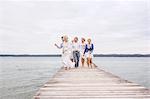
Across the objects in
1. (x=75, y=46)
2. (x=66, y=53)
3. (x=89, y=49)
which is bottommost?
(x=66, y=53)

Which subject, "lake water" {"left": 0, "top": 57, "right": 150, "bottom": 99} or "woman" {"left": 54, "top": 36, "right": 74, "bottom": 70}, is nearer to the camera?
"woman" {"left": 54, "top": 36, "right": 74, "bottom": 70}

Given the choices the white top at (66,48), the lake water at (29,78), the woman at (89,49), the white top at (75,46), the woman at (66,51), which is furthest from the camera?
the lake water at (29,78)

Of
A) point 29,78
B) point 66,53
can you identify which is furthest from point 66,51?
point 29,78

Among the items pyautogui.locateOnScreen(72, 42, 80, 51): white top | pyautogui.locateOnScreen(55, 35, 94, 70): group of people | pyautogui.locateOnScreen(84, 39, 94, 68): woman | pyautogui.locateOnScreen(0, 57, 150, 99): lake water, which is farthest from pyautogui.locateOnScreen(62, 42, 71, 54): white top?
pyautogui.locateOnScreen(0, 57, 150, 99): lake water

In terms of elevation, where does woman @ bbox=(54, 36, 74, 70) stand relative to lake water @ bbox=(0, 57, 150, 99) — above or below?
above

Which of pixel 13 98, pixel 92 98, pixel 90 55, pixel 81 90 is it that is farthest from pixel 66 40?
pixel 92 98

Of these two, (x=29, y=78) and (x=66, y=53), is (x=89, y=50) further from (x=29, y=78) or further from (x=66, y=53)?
(x=29, y=78)

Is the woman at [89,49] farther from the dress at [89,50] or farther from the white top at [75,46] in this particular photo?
the white top at [75,46]

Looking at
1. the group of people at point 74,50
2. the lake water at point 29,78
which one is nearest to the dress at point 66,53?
the group of people at point 74,50

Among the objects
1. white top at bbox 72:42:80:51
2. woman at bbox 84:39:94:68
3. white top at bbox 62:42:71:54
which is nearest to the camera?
white top at bbox 62:42:71:54

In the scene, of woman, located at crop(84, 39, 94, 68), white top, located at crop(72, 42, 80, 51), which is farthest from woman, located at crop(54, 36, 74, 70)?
woman, located at crop(84, 39, 94, 68)

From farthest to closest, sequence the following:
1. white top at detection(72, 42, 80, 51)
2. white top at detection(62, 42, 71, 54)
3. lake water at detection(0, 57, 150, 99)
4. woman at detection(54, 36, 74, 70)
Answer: lake water at detection(0, 57, 150, 99) → white top at detection(72, 42, 80, 51) → white top at detection(62, 42, 71, 54) → woman at detection(54, 36, 74, 70)

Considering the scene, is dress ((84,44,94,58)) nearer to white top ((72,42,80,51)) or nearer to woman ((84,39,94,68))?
woman ((84,39,94,68))

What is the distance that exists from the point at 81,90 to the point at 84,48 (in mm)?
7984
